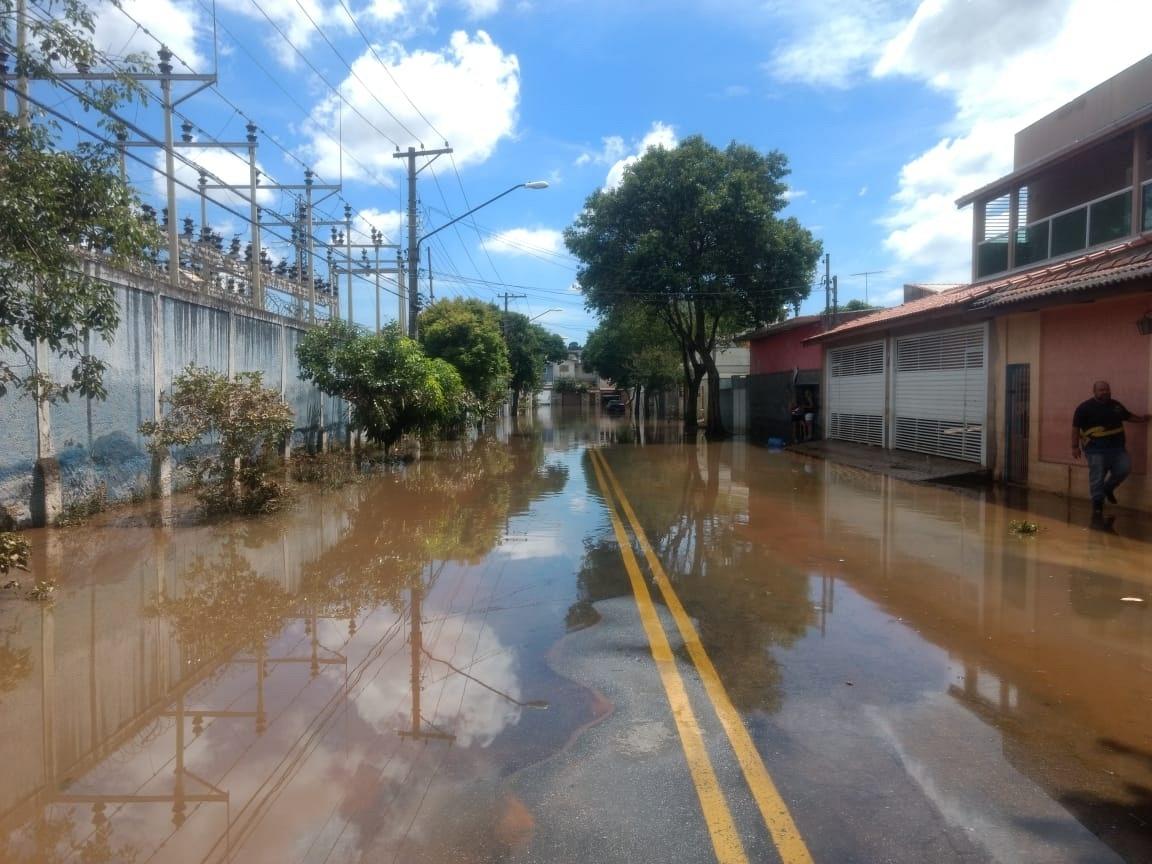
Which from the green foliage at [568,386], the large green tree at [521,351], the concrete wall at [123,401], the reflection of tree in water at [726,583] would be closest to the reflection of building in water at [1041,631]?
the reflection of tree in water at [726,583]

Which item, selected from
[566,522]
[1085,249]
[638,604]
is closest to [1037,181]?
[1085,249]

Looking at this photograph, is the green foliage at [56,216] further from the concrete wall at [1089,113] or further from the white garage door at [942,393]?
the concrete wall at [1089,113]

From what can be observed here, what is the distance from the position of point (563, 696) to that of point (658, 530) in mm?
5932

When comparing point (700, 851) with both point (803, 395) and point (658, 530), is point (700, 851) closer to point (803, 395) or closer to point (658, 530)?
point (658, 530)

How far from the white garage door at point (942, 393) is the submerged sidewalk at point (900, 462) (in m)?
0.27

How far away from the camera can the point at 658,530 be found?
423 inches

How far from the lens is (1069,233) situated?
629 inches

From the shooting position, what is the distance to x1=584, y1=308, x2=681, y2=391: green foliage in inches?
1608

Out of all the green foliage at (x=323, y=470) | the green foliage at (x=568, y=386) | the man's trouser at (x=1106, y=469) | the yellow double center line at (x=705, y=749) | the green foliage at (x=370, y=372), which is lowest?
the yellow double center line at (x=705, y=749)

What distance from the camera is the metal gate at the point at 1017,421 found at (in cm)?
1438

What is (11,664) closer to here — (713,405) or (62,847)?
(62,847)

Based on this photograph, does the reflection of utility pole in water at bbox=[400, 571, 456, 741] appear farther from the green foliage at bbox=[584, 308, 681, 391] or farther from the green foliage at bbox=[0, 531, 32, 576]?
the green foliage at bbox=[584, 308, 681, 391]

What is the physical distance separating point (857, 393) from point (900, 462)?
465 cm

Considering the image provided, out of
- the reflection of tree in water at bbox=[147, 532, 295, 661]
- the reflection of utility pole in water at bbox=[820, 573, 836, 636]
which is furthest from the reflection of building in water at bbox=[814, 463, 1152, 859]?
the reflection of tree in water at bbox=[147, 532, 295, 661]
